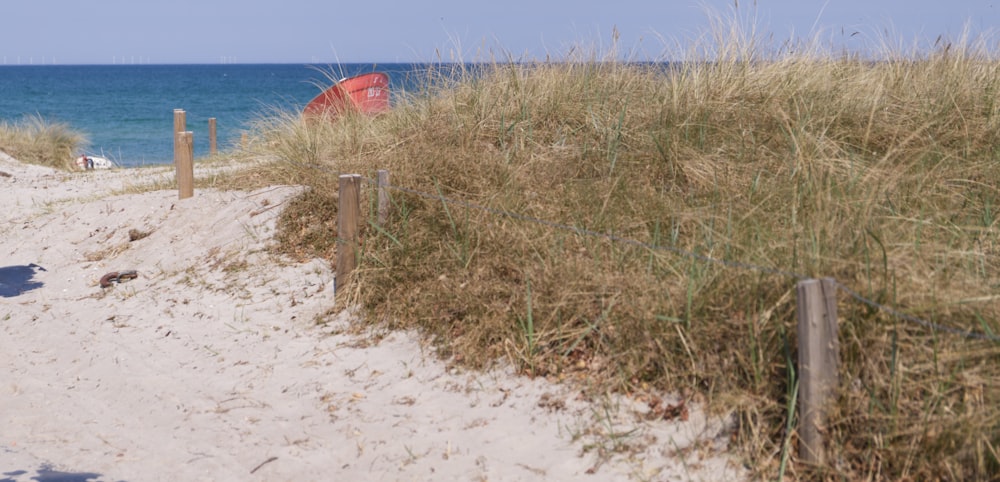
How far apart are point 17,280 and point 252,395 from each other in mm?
4121

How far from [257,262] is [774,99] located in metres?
4.28

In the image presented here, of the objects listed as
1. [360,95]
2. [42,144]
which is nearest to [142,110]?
[42,144]

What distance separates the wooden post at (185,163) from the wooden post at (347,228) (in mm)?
3166

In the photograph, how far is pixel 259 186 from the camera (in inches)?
341

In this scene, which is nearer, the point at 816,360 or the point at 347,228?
the point at 816,360

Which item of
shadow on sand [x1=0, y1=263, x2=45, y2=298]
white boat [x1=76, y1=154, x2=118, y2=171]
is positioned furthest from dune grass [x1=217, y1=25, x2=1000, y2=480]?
white boat [x1=76, y1=154, x2=118, y2=171]

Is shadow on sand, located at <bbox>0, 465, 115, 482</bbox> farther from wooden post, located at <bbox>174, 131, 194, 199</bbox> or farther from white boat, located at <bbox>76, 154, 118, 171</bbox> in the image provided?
white boat, located at <bbox>76, 154, 118, 171</bbox>

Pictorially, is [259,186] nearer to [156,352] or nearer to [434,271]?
[156,352]

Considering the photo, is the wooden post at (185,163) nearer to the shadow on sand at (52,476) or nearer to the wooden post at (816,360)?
the shadow on sand at (52,476)

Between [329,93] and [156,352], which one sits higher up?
[329,93]

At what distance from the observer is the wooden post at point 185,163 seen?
8.66 metres

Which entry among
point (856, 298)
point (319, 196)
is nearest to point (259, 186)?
point (319, 196)

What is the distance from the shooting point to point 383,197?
6.28 meters

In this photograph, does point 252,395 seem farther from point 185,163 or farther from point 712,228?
point 185,163
